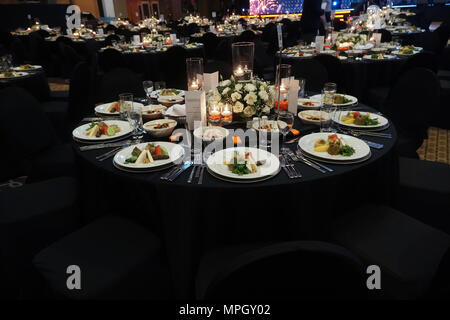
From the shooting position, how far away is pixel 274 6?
1675cm

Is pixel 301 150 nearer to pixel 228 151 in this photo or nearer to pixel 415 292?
pixel 228 151

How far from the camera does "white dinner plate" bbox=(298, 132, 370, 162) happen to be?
1.57m

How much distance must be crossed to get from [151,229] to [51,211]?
0.67m

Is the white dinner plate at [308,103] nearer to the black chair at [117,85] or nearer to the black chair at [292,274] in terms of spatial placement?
the black chair at [117,85]

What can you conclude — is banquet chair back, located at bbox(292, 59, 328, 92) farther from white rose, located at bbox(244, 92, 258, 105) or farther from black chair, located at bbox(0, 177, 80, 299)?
black chair, located at bbox(0, 177, 80, 299)

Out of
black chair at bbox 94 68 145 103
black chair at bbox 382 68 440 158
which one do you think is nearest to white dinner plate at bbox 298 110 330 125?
black chair at bbox 382 68 440 158

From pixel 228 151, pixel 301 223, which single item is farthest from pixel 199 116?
pixel 301 223

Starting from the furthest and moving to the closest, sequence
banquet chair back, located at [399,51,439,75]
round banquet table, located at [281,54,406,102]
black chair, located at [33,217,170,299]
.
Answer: round banquet table, located at [281,54,406,102]
banquet chair back, located at [399,51,439,75]
black chair, located at [33,217,170,299]

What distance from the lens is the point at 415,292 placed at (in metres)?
1.43

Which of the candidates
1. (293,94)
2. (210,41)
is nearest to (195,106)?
(293,94)

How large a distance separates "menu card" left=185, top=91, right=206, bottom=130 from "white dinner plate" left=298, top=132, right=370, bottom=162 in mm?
595

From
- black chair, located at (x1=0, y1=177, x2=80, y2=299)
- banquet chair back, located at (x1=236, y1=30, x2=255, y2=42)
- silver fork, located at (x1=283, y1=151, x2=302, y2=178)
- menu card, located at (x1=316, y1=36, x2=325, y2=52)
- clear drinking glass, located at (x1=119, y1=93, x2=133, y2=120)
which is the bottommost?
black chair, located at (x1=0, y1=177, x2=80, y2=299)

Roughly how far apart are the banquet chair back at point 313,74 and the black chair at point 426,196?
1.46 m

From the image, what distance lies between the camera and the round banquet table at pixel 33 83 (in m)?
4.03
